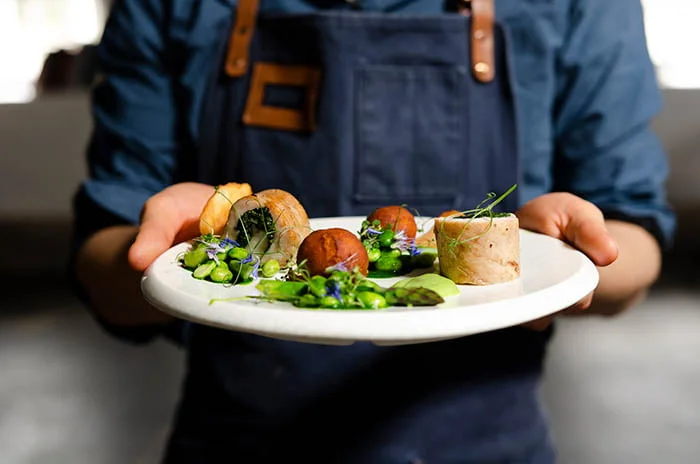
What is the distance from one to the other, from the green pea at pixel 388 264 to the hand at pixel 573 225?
0.14m

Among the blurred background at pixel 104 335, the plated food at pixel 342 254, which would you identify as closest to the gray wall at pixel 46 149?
the blurred background at pixel 104 335

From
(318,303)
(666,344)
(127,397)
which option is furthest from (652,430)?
(318,303)

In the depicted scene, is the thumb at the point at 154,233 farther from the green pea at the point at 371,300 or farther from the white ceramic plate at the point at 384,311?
the green pea at the point at 371,300

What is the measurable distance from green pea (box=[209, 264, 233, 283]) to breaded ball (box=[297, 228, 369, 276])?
67 mm

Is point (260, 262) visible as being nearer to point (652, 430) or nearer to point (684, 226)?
point (652, 430)

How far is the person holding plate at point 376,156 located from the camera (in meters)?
1.01

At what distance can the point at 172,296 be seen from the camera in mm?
595

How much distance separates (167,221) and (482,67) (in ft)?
1.59

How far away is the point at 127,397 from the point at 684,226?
2167 millimetres

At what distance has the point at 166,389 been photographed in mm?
2525

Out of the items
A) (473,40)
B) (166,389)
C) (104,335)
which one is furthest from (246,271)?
(104,335)

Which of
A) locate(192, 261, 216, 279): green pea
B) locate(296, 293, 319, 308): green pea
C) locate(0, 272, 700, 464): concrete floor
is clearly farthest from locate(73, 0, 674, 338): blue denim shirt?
locate(0, 272, 700, 464): concrete floor

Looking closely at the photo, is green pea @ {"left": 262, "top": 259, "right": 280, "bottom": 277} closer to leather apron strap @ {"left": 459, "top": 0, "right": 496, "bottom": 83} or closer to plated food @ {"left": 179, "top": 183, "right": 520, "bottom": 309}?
plated food @ {"left": 179, "top": 183, "right": 520, "bottom": 309}

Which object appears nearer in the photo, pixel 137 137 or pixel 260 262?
pixel 260 262
